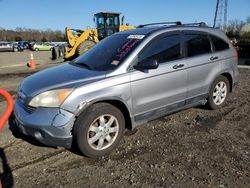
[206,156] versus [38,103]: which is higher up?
[38,103]

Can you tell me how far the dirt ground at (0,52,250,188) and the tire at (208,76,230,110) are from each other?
0.58m

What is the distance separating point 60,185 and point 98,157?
32.6 inches

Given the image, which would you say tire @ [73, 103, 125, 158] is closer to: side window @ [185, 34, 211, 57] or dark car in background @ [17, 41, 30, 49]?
side window @ [185, 34, 211, 57]

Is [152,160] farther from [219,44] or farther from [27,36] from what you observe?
[27,36]

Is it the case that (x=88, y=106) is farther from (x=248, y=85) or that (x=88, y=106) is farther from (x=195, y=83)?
(x=248, y=85)

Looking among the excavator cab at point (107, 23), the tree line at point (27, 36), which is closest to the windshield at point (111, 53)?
the excavator cab at point (107, 23)

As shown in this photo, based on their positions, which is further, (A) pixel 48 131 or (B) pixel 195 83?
(B) pixel 195 83

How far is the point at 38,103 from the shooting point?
4.14 meters

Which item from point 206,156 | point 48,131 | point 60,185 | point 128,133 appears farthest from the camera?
point 128,133

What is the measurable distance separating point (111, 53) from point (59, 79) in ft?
3.32

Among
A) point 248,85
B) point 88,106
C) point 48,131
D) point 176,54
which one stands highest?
point 176,54

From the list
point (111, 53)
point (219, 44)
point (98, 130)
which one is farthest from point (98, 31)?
point (98, 130)

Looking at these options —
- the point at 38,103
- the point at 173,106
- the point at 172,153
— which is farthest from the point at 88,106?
the point at 173,106

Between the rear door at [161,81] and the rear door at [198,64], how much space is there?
175 millimetres
